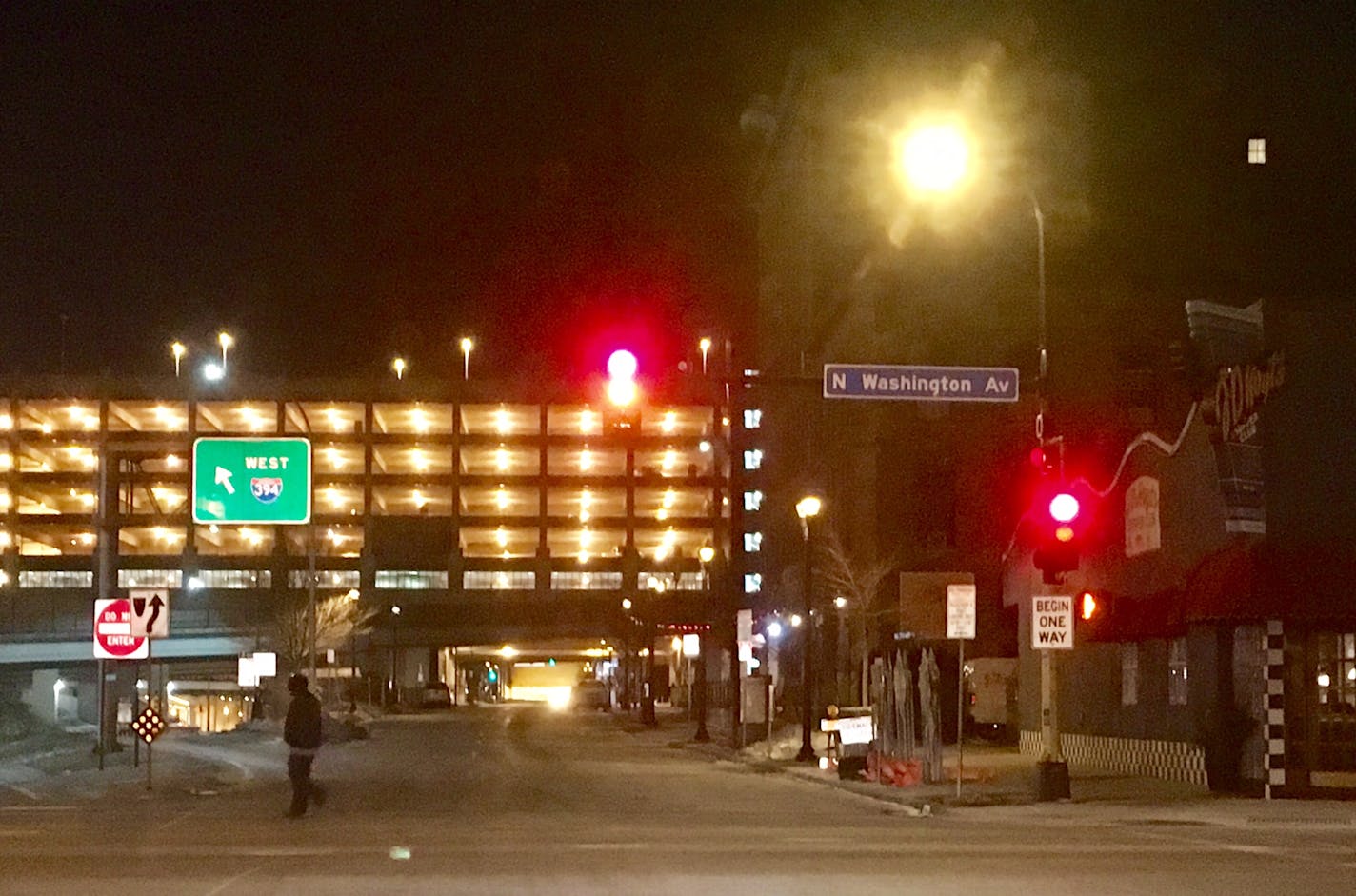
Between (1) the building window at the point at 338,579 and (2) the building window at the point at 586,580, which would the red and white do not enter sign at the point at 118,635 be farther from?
(2) the building window at the point at 586,580

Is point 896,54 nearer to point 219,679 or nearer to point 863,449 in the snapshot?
point 863,449

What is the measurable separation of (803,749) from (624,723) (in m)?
40.3

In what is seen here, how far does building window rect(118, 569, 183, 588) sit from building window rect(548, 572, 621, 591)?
83.2 feet

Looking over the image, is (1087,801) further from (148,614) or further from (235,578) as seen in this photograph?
(235,578)

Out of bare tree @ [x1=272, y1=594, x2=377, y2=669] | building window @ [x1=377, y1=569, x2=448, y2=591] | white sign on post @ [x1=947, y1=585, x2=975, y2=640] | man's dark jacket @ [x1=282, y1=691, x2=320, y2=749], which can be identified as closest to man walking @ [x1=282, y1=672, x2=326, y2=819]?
man's dark jacket @ [x1=282, y1=691, x2=320, y2=749]

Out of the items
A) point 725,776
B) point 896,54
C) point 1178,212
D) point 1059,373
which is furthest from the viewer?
point 896,54

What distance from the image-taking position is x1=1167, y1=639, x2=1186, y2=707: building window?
1236 inches

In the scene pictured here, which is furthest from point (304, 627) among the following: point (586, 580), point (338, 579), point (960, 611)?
point (960, 611)

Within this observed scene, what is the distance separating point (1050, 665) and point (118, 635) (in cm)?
1500

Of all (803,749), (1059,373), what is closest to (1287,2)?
(1059,373)

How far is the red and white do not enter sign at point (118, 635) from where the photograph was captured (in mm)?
28422

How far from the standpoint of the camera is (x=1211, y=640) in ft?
98.0

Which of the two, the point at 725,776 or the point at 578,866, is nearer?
the point at 578,866

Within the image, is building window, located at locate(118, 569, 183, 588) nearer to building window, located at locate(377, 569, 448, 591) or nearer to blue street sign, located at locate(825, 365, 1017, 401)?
building window, located at locate(377, 569, 448, 591)
